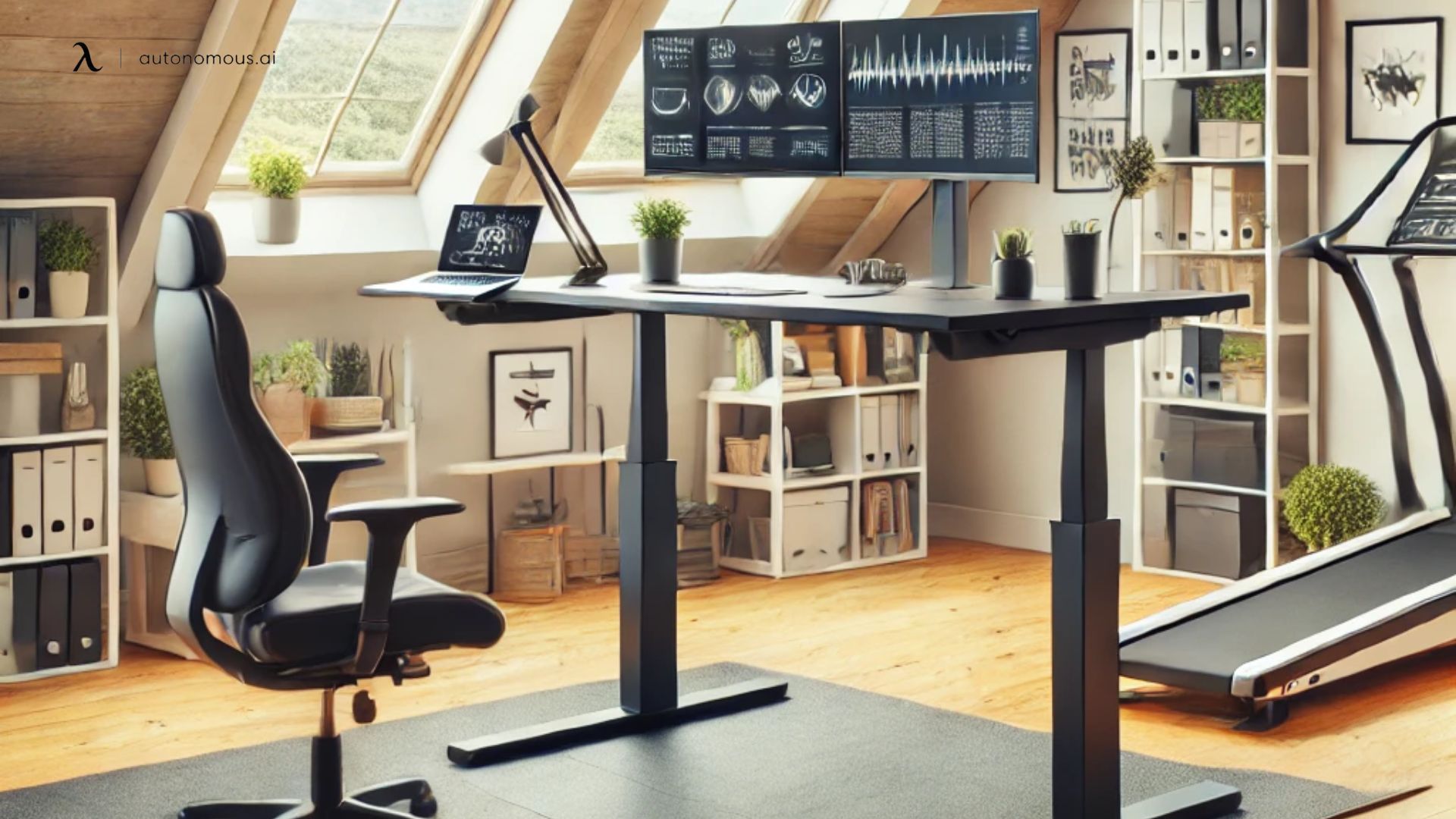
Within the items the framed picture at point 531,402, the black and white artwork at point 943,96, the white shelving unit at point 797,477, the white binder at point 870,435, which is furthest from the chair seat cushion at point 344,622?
the white binder at point 870,435

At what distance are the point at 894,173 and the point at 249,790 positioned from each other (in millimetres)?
1953

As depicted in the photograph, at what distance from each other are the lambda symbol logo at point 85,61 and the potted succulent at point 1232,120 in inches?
139

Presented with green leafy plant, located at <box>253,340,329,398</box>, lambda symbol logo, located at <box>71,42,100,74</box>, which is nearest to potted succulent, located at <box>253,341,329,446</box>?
green leafy plant, located at <box>253,340,329,398</box>

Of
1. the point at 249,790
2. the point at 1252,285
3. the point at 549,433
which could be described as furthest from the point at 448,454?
the point at 1252,285

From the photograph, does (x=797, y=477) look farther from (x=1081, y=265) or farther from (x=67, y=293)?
(x=1081, y=265)

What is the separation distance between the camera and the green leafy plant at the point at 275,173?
5.54 metres

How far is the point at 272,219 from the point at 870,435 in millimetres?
2375

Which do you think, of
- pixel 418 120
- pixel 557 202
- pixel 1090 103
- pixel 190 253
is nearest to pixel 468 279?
pixel 557 202

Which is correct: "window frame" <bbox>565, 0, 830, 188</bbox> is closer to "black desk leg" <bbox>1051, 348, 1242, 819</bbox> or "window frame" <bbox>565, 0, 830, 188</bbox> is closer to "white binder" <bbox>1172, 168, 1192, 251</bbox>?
"white binder" <bbox>1172, 168, 1192, 251</bbox>

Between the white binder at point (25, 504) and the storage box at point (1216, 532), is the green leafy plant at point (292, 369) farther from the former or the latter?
the storage box at point (1216, 532)

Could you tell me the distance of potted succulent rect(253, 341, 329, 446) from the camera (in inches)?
220

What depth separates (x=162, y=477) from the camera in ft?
17.9

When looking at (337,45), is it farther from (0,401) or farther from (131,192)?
(0,401)

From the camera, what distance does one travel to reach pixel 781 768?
4227 millimetres
